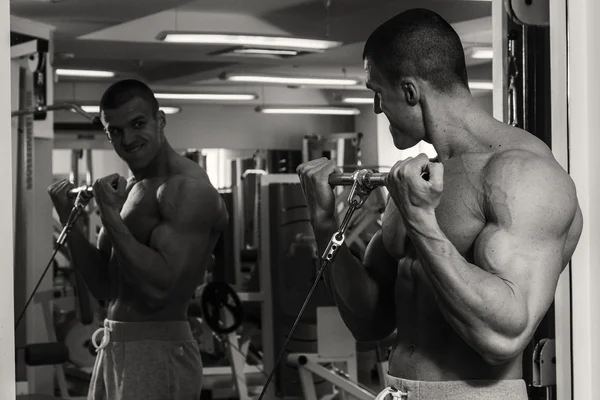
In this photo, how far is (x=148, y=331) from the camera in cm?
278

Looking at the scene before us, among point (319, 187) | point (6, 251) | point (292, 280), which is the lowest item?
point (292, 280)

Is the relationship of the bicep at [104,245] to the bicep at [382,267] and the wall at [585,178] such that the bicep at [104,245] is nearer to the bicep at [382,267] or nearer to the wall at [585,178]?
the bicep at [382,267]

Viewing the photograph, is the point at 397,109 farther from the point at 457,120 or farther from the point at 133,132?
the point at 133,132

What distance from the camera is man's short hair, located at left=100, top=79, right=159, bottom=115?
2.88m

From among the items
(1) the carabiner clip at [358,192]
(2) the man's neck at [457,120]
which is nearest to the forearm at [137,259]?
(1) the carabiner clip at [358,192]

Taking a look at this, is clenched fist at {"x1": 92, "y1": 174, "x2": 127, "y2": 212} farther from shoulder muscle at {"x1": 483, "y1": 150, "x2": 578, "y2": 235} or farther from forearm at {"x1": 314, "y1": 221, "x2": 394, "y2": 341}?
shoulder muscle at {"x1": 483, "y1": 150, "x2": 578, "y2": 235}

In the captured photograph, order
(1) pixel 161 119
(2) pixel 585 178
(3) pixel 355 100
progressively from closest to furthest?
(2) pixel 585 178 → (1) pixel 161 119 → (3) pixel 355 100

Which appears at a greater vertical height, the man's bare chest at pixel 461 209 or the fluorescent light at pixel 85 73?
the fluorescent light at pixel 85 73

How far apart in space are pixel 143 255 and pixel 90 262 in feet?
0.96

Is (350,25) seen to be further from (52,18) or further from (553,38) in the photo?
(553,38)

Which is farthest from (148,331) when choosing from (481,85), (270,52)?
(481,85)

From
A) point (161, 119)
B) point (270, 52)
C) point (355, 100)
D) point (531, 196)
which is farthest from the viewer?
point (270, 52)

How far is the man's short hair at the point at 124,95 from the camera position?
288cm

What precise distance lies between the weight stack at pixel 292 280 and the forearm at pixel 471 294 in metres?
3.69
